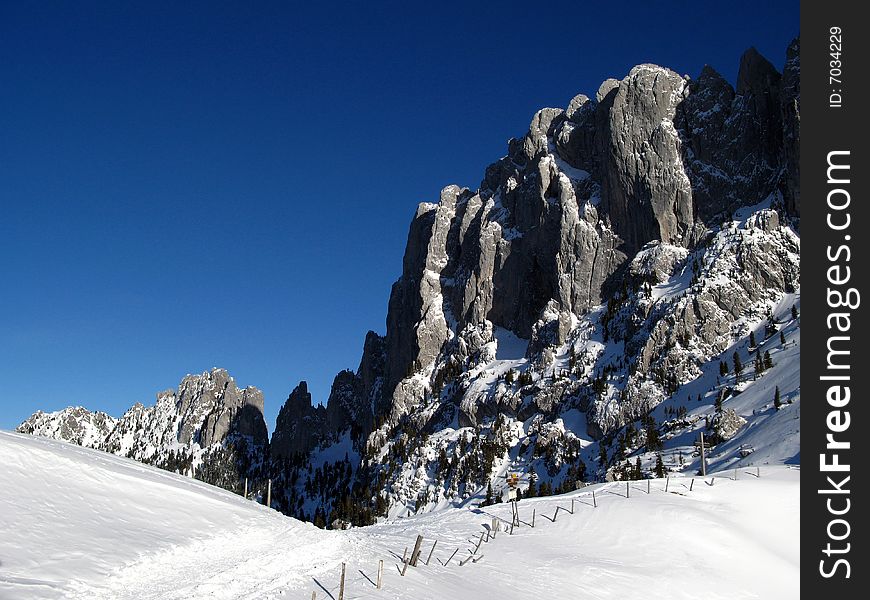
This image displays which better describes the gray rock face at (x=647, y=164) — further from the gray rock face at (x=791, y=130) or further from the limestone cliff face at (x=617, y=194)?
the gray rock face at (x=791, y=130)

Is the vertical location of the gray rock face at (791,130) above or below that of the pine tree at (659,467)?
above

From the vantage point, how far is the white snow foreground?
24.0 m

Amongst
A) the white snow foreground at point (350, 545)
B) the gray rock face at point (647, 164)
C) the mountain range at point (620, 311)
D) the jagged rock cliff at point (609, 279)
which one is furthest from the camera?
the gray rock face at point (647, 164)

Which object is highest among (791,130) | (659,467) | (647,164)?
(791,130)

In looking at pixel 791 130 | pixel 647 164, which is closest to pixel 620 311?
pixel 647 164

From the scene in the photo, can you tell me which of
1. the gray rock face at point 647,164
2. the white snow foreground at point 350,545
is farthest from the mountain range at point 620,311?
the white snow foreground at point 350,545

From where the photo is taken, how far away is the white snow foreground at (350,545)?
24.0 metres

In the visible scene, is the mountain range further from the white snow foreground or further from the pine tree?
the white snow foreground

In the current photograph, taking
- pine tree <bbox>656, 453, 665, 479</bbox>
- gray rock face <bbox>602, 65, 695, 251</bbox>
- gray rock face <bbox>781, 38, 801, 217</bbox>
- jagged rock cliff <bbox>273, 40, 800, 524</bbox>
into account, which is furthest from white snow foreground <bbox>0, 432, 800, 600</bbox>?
gray rock face <bbox>602, 65, 695, 251</bbox>

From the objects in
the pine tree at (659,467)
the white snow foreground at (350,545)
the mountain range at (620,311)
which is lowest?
the white snow foreground at (350,545)

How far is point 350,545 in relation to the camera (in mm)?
34594

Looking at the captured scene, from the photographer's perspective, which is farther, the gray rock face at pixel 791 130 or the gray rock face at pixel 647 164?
the gray rock face at pixel 647 164

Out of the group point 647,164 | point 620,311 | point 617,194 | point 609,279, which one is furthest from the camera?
point 617,194

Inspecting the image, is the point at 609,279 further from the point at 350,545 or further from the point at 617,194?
the point at 350,545
